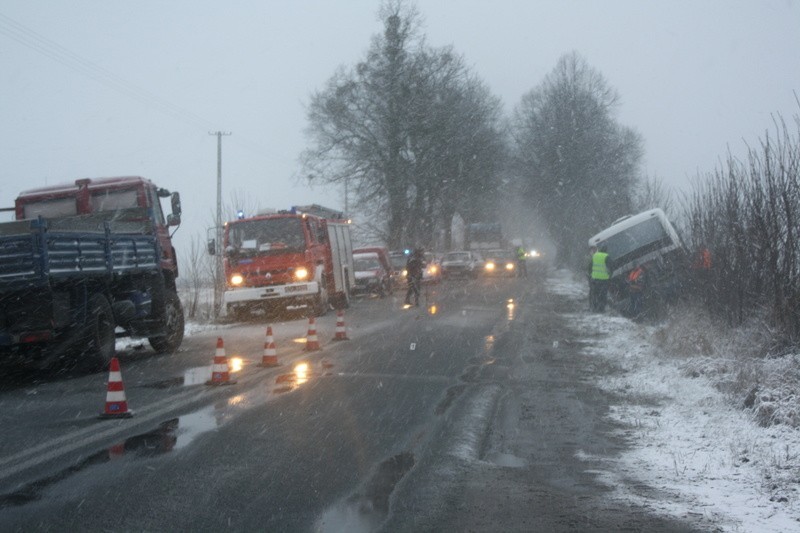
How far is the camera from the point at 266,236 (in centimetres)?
2484

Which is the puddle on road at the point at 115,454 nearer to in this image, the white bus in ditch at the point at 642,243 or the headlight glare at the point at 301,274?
the white bus in ditch at the point at 642,243

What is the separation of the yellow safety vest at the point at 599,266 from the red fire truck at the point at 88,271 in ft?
35.0

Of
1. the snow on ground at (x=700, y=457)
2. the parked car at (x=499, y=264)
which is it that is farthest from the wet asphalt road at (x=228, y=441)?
the parked car at (x=499, y=264)

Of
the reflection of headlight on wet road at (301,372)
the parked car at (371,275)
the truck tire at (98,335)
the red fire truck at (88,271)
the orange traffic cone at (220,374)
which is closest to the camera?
the orange traffic cone at (220,374)

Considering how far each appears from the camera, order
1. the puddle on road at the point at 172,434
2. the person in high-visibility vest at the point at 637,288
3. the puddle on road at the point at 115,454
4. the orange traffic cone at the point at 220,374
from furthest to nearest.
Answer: the person in high-visibility vest at the point at 637,288, the orange traffic cone at the point at 220,374, the puddle on road at the point at 172,434, the puddle on road at the point at 115,454

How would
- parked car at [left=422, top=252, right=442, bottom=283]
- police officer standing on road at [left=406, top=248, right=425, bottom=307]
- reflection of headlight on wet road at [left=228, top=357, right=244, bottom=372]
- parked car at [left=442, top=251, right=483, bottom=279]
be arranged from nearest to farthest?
1. reflection of headlight on wet road at [left=228, top=357, right=244, bottom=372]
2. police officer standing on road at [left=406, top=248, right=425, bottom=307]
3. parked car at [left=422, top=252, right=442, bottom=283]
4. parked car at [left=442, top=251, right=483, bottom=279]

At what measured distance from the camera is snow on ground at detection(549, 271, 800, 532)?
580cm

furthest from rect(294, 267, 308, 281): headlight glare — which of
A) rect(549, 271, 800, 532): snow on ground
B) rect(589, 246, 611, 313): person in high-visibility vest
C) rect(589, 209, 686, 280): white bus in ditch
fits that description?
rect(549, 271, 800, 532): snow on ground

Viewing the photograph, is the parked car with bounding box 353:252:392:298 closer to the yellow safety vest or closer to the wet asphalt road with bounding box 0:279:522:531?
the yellow safety vest

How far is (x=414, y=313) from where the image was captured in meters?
25.1

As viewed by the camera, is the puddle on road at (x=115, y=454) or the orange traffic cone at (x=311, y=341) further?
the orange traffic cone at (x=311, y=341)

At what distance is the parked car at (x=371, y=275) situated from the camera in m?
35.2

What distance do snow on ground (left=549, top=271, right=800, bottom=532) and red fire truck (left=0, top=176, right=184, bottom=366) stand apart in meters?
7.53

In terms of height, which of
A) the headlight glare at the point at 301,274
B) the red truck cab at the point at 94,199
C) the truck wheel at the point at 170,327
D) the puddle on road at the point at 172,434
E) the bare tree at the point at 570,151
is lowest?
the puddle on road at the point at 172,434
